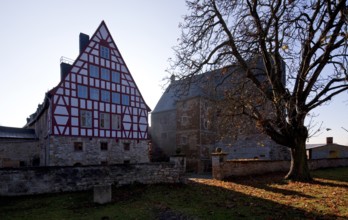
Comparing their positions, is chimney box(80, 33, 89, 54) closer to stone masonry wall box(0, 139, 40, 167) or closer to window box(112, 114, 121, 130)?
window box(112, 114, 121, 130)

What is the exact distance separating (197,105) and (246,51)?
55.4ft

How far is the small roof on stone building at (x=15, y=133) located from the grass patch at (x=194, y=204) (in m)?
18.3

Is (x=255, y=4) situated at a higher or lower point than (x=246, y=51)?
higher

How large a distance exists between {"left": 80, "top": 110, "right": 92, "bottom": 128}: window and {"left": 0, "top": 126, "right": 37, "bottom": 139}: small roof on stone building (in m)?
9.13

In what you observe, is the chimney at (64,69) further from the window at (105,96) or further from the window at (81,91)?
the window at (105,96)

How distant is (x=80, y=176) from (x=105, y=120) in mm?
11917

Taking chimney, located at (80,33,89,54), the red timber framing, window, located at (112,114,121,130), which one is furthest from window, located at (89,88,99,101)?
chimney, located at (80,33,89,54)

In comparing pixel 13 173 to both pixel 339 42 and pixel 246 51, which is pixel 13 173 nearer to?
pixel 246 51

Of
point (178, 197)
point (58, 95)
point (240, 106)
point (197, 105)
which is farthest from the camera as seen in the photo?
point (197, 105)

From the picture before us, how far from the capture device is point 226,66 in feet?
49.3

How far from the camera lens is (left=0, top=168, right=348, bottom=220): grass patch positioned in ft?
27.3

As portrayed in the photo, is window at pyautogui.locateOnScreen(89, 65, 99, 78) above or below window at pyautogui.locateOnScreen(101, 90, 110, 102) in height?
above

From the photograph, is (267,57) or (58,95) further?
(58,95)

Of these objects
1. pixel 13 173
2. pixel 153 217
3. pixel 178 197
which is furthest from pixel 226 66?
pixel 13 173
